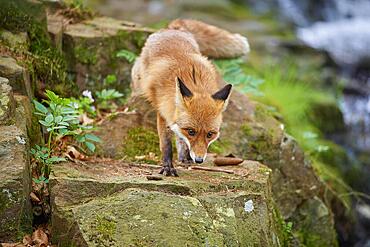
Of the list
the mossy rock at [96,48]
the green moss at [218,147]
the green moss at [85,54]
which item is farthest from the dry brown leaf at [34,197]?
the green moss at [85,54]

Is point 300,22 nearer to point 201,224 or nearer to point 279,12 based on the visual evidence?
point 279,12

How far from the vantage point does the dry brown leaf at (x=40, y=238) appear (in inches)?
167

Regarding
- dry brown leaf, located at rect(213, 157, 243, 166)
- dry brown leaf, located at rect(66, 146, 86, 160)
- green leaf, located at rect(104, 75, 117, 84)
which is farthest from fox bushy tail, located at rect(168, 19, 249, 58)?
dry brown leaf, located at rect(66, 146, 86, 160)

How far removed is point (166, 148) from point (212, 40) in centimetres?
248

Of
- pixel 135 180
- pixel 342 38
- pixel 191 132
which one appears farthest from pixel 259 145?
pixel 342 38

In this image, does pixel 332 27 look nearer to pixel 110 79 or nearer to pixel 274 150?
pixel 274 150

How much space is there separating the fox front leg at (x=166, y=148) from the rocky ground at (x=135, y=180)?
11 cm

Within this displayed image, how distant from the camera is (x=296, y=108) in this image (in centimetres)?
945

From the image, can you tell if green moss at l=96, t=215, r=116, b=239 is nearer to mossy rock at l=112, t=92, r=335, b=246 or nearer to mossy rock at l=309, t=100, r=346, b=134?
mossy rock at l=112, t=92, r=335, b=246

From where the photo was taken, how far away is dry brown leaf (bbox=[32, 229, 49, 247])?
4234 mm

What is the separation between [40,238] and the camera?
4.29 meters

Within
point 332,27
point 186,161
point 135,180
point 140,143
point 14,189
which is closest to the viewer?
point 14,189

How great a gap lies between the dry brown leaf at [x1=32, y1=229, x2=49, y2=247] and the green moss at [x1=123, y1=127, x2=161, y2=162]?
177 cm

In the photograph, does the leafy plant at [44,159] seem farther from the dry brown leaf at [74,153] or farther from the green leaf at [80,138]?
the dry brown leaf at [74,153]
